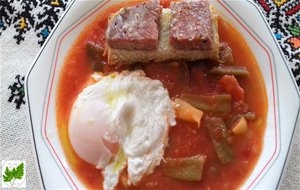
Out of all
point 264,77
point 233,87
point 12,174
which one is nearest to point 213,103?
point 233,87

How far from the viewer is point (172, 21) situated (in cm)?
351

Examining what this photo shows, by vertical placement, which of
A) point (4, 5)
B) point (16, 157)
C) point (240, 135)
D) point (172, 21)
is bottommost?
point (16, 157)

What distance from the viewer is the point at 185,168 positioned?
126 inches

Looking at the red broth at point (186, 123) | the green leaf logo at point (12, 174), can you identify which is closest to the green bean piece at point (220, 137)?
the red broth at point (186, 123)

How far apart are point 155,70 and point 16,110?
44.8 inches

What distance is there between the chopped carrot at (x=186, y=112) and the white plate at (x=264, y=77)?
525mm

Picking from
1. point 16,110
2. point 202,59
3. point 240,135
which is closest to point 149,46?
point 202,59

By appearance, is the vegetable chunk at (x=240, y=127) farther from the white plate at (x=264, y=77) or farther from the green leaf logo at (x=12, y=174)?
the green leaf logo at (x=12, y=174)

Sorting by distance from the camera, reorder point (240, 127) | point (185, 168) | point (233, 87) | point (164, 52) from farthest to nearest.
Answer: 1. point (164, 52)
2. point (233, 87)
3. point (240, 127)
4. point (185, 168)

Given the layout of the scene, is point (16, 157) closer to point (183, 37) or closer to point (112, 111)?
point (112, 111)

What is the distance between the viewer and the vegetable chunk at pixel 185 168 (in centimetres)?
319

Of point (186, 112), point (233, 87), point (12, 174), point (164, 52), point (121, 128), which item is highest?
point (164, 52)

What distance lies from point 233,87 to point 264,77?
30 centimetres

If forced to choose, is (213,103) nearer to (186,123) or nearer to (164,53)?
(186,123)
